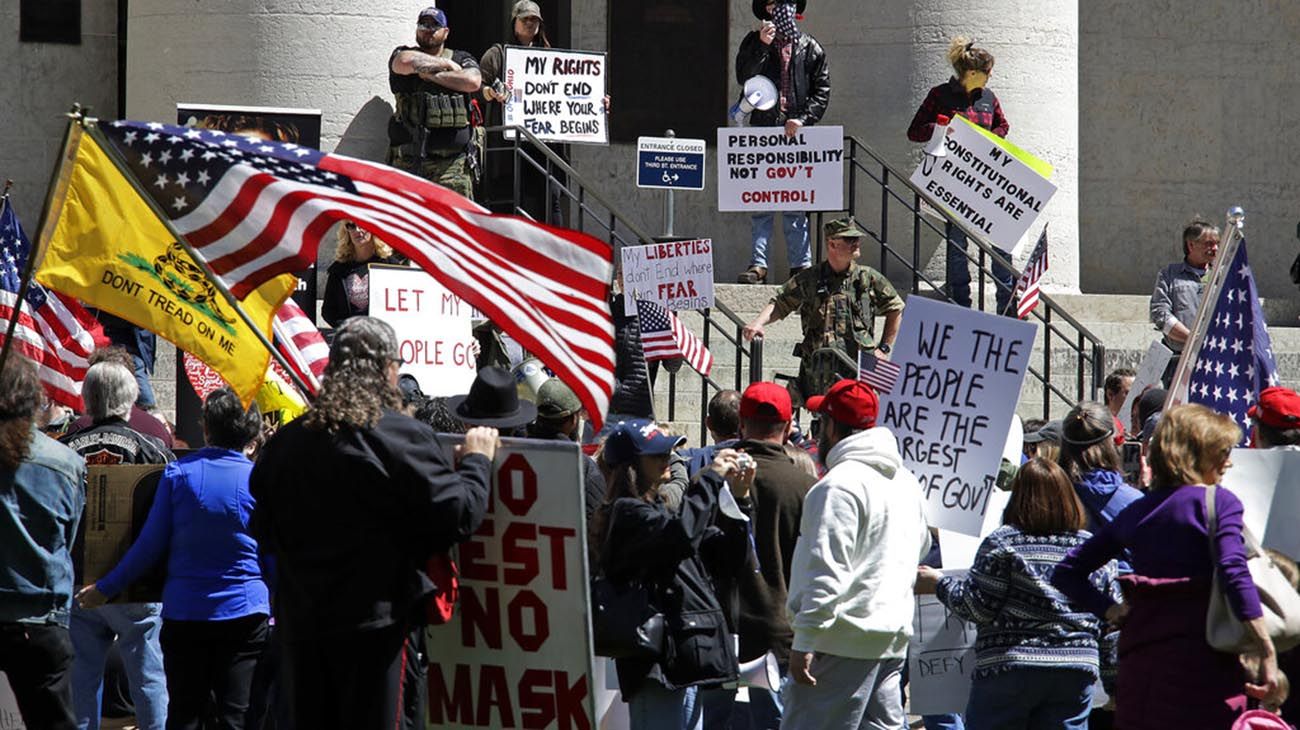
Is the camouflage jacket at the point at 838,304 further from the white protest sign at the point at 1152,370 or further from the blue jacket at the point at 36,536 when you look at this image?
the blue jacket at the point at 36,536

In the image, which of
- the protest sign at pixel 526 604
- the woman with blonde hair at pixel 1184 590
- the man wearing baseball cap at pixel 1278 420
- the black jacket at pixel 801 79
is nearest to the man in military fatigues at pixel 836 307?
the black jacket at pixel 801 79

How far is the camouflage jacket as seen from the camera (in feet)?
40.2

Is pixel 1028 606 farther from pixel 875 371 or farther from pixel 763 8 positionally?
pixel 763 8

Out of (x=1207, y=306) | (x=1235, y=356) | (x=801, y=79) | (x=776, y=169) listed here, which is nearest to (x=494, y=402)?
(x=1207, y=306)

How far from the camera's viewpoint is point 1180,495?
5938 millimetres

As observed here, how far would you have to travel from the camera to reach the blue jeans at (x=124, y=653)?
8.25 m

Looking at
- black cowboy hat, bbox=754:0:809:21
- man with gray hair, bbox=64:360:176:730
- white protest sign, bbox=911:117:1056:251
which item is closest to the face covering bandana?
black cowboy hat, bbox=754:0:809:21

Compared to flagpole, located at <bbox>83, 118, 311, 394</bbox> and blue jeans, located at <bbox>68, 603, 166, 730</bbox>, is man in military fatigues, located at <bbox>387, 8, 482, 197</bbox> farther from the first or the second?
flagpole, located at <bbox>83, 118, 311, 394</bbox>

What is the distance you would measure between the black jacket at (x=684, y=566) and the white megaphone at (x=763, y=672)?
0.69 meters

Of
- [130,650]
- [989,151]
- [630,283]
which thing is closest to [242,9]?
[630,283]

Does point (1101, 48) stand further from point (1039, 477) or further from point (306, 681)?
point (306, 681)

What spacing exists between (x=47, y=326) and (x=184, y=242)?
443 cm

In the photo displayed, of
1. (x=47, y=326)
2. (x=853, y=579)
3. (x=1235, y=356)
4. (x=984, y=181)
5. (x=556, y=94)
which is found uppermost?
(x=556, y=94)

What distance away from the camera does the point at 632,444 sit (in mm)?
6852
